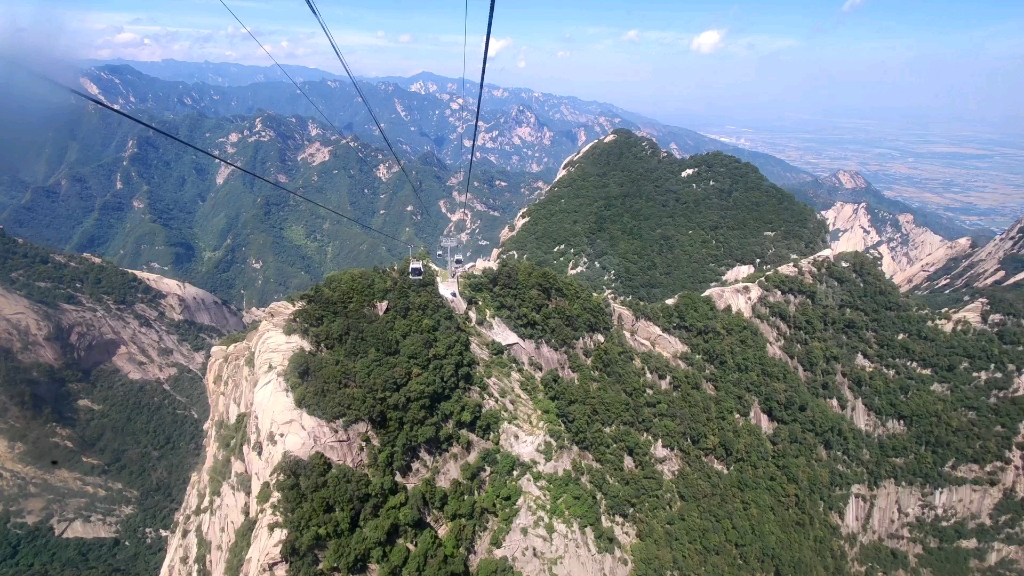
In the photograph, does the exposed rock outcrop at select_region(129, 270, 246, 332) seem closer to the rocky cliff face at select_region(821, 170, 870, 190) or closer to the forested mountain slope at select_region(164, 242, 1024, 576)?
the forested mountain slope at select_region(164, 242, 1024, 576)

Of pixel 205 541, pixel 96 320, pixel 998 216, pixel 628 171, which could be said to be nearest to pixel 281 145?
pixel 96 320

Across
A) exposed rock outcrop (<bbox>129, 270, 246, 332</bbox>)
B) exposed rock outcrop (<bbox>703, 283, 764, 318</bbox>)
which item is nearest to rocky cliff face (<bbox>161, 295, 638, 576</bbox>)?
exposed rock outcrop (<bbox>703, 283, 764, 318</bbox>)

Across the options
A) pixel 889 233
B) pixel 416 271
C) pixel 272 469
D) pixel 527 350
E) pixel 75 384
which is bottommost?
pixel 75 384

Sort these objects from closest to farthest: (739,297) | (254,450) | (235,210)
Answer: (254,450), (739,297), (235,210)

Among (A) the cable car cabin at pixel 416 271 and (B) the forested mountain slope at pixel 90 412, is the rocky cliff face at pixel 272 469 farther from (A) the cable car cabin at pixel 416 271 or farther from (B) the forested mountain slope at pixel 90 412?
(B) the forested mountain slope at pixel 90 412

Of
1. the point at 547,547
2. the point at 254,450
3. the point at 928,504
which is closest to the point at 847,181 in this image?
the point at 928,504

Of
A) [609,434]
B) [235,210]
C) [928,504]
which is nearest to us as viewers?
[609,434]

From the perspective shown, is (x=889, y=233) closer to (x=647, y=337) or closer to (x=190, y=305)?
(x=647, y=337)
